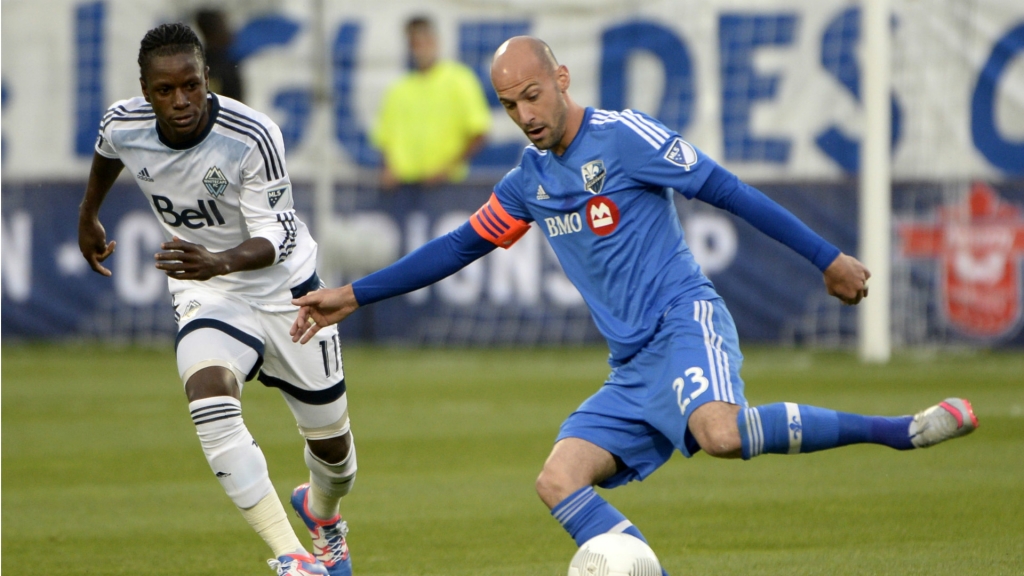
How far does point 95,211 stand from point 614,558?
2.83 meters

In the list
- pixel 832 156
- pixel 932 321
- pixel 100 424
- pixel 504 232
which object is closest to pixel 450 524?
pixel 504 232

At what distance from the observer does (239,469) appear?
511 cm

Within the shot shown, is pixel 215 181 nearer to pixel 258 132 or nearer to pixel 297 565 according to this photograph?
pixel 258 132

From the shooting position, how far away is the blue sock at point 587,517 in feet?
15.2

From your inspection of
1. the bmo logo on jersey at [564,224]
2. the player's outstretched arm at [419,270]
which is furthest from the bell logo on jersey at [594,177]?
the player's outstretched arm at [419,270]

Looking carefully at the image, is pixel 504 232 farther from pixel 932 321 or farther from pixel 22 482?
pixel 932 321

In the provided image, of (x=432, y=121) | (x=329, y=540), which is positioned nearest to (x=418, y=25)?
(x=432, y=121)

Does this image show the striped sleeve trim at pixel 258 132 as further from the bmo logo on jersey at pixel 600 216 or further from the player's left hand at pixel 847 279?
the player's left hand at pixel 847 279

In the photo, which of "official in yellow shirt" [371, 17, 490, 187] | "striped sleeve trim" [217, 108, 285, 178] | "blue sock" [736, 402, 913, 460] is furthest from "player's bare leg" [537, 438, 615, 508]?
"official in yellow shirt" [371, 17, 490, 187]

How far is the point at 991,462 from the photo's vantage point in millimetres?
7996

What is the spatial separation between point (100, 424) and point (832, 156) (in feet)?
28.7

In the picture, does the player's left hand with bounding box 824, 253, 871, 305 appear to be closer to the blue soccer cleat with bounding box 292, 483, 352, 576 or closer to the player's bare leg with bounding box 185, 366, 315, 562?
the player's bare leg with bounding box 185, 366, 315, 562

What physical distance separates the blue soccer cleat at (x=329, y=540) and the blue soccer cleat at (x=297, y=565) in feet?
2.20

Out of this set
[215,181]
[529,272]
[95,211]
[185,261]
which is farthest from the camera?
[529,272]
